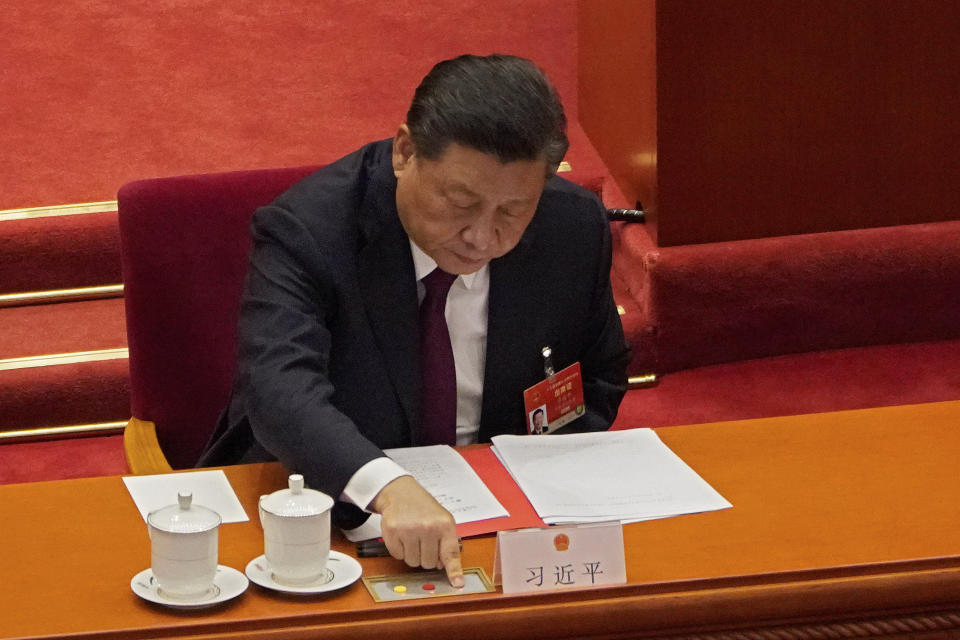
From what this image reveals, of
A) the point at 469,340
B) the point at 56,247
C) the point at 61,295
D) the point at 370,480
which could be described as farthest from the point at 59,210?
the point at 370,480

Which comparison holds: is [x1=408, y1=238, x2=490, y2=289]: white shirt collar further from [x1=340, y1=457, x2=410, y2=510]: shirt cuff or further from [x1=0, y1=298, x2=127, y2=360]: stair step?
[x1=0, y1=298, x2=127, y2=360]: stair step

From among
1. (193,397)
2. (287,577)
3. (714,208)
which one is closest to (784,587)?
(287,577)

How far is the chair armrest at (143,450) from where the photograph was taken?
2139 mm

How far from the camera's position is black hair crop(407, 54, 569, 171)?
178 cm

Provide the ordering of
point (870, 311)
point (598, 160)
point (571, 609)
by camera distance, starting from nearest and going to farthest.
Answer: point (571, 609)
point (870, 311)
point (598, 160)

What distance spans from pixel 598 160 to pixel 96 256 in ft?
4.06

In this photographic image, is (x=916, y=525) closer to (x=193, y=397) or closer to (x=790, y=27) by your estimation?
(x=193, y=397)

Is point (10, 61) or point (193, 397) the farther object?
point (10, 61)

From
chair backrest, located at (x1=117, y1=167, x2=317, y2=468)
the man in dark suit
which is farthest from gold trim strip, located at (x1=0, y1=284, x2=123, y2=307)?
the man in dark suit

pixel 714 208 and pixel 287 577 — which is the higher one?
pixel 714 208

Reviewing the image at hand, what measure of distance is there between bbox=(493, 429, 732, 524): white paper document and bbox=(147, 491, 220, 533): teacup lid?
0.42 meters

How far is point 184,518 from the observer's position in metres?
1.53

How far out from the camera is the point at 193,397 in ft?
7.53

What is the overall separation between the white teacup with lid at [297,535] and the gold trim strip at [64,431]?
5.34 feet
